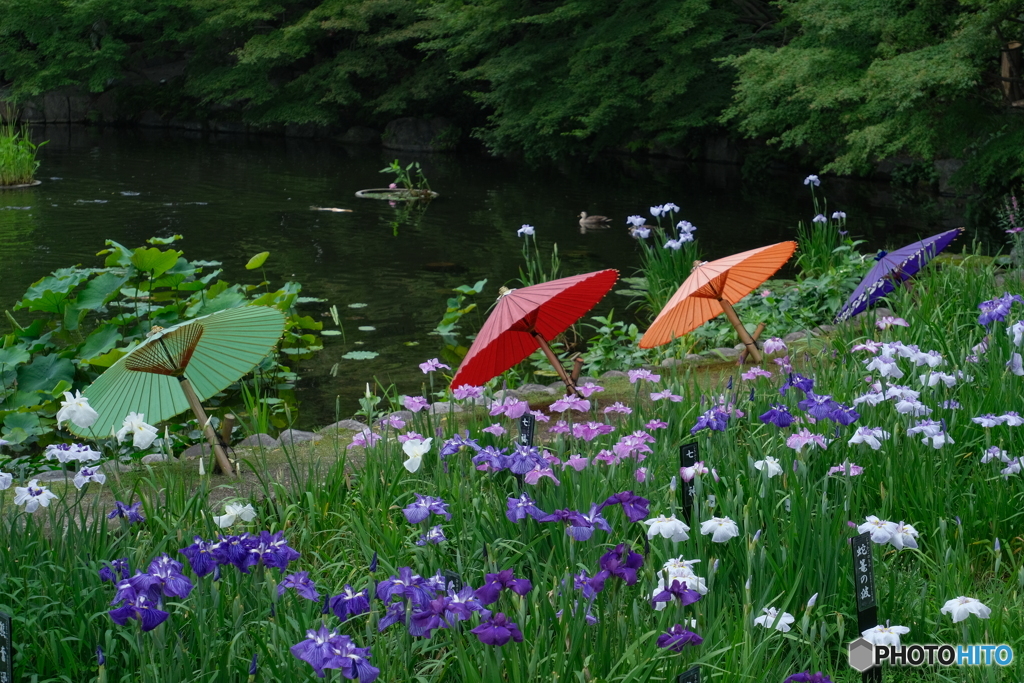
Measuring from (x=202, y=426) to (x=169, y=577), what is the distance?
140 centimetres

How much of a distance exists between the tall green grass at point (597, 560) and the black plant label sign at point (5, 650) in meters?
0.19

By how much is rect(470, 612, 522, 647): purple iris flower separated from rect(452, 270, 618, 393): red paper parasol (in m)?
1.86

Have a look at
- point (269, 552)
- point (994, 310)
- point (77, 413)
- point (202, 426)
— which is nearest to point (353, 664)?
point (269, 552)

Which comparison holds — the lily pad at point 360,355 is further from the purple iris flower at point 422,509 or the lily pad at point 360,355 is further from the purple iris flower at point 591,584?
the purple iris flower at point 591,584

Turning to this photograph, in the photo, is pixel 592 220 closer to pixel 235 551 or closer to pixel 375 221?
pixel 375 221

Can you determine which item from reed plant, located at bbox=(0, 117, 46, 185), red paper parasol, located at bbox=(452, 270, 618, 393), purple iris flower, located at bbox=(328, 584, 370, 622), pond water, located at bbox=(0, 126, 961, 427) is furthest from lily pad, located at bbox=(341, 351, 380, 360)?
reed plant, located at bbox=(0, 117, 46, 185)

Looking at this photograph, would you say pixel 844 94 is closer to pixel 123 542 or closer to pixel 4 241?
pixel 4 241

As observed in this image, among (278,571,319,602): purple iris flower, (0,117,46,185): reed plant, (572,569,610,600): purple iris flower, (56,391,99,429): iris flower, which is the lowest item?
(572,569,610,600): purple iris flower

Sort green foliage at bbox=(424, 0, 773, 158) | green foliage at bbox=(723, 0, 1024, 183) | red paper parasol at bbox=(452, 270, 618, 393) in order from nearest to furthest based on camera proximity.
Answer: red paper parasol at bbox=(452, 270, 618, 393)
green foliage at bbox=(723, 0, 1024, 183)
green foliage at bbox=(424, 0, 773, 158)

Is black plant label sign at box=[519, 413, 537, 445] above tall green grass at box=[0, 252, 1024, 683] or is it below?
above

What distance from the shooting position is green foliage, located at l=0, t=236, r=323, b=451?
397 cm

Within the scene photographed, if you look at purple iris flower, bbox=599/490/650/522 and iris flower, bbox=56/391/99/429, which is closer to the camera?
purple iris flower, bbox=599/490/650/522

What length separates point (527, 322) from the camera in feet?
11.0

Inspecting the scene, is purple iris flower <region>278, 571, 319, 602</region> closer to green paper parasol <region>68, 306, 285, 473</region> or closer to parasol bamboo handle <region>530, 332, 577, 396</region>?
green paper parasol <region>68, 306, 285, 473</region>
